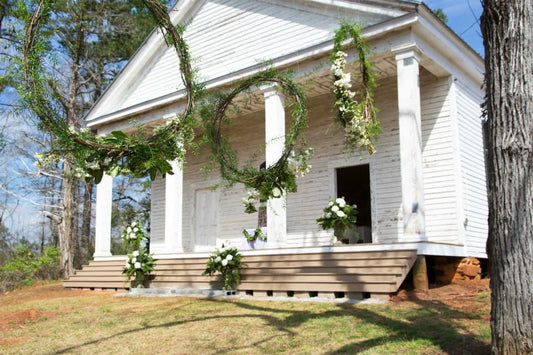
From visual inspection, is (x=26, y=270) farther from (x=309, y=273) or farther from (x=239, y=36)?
(x=309, y=273)

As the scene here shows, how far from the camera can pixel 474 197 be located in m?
11.4

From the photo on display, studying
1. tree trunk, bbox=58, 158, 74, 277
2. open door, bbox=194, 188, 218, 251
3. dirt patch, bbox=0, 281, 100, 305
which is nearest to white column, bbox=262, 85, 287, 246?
open door, bbox=194, 188, 218, 251

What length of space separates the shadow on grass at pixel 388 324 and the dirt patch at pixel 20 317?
261cm

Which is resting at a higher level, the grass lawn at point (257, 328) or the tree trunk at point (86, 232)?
the tree trunk at point (86, 232)

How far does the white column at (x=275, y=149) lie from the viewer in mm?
10539

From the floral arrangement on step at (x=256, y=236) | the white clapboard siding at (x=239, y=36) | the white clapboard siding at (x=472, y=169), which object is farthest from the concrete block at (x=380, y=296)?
the white clapboard siding at (x=239, y=36)

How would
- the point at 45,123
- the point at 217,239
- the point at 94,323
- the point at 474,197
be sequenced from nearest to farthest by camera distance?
the point at 45,123 → the point at 94,323 → the point at 474,197 → the point at 217,239

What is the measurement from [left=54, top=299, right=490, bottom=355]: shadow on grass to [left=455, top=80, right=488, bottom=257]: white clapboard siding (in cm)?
387

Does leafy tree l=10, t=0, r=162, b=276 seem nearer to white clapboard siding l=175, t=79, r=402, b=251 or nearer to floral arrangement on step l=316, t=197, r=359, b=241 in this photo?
white clapboard siding l=175, t=79, r=402, b=251

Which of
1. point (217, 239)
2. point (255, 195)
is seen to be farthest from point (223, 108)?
point (217, 239)

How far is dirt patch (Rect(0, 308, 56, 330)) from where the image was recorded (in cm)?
854

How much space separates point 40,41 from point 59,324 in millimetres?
6312

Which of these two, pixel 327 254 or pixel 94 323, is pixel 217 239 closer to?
pixel 327 254

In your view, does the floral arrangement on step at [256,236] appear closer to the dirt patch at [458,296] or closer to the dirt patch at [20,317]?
the dirt patch at [458,296]
